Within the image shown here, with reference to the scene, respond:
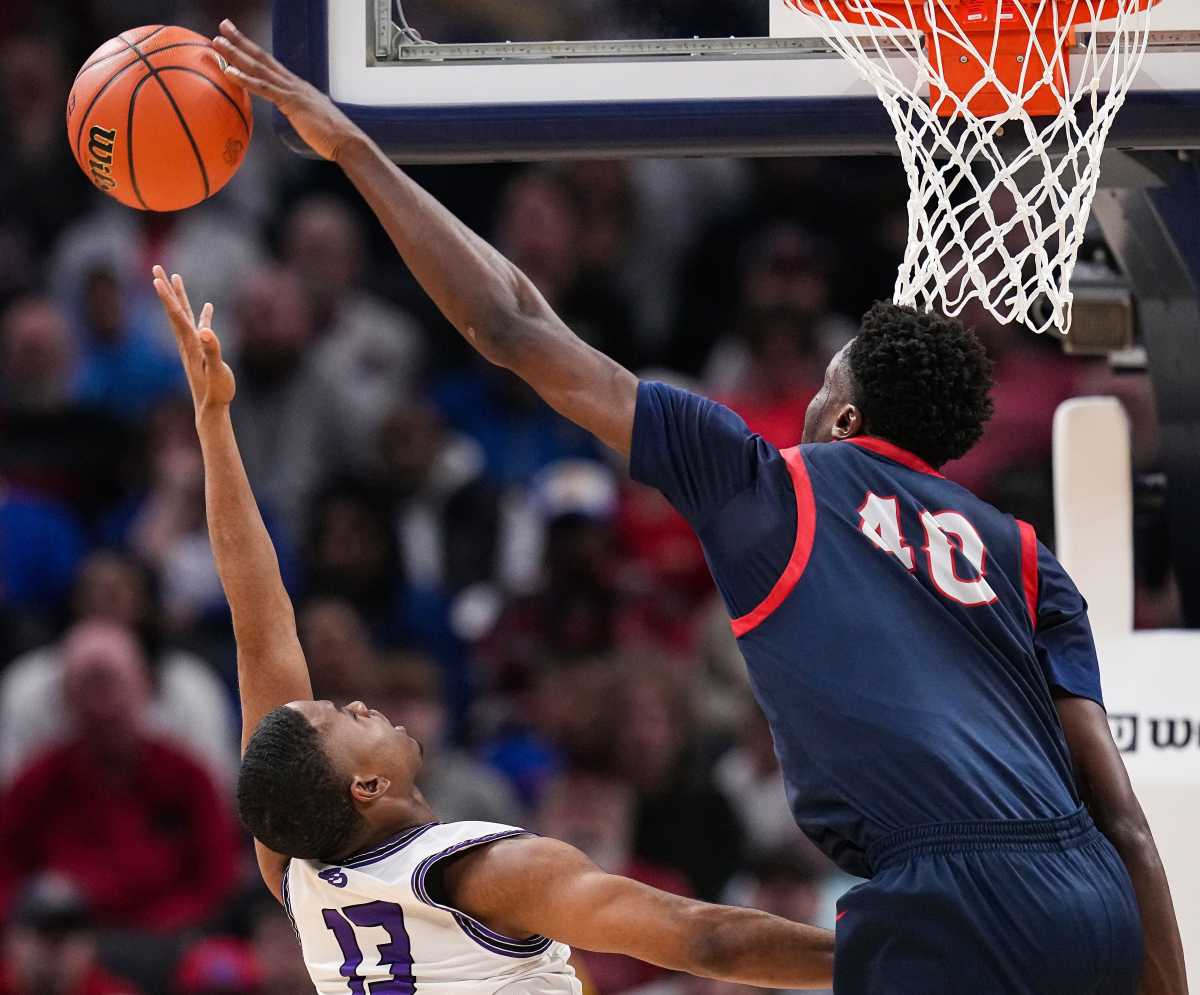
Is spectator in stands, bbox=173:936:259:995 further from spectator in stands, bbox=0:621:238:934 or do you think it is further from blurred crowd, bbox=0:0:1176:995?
spectator in stands, bbox=0:621:238:934

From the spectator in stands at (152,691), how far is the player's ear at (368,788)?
135 inches

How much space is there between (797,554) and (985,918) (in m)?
0.57

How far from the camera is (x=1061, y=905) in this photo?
8.00 ft

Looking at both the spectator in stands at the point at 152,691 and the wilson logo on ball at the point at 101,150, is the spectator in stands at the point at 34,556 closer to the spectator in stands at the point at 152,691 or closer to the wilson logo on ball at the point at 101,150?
the spectator in stands at the point at 152,691

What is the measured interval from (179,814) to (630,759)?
1.59 metres

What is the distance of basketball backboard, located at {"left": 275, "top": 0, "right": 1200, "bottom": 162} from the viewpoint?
339cm

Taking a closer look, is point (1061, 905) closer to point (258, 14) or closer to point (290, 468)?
point (290, 468)

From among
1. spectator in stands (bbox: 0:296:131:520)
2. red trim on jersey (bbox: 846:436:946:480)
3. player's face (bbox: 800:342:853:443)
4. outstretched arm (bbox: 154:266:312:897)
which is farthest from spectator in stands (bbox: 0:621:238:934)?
red trim on jersey (bbox: 846:436:946:480)

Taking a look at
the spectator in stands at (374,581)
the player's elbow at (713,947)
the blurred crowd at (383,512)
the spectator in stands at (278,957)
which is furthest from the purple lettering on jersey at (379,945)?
the spectator in stands at (374,581)

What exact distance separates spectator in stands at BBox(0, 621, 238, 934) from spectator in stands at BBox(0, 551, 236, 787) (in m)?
0.05

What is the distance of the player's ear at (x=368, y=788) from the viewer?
117 inches

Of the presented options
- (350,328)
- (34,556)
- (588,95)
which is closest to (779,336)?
(350,328)

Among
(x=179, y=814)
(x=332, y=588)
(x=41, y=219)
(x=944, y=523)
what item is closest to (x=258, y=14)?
(x=41, y=219)

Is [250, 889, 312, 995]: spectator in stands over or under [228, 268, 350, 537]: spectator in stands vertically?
under
